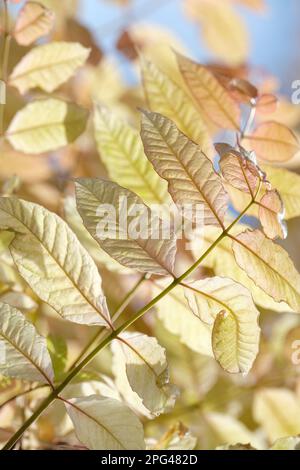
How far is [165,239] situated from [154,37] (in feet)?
2.38

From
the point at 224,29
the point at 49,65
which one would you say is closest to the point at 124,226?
the point at 49,65

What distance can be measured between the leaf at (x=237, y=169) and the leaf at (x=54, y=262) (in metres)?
0.11

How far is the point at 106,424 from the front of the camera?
454 millimetres

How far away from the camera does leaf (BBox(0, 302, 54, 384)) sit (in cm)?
44

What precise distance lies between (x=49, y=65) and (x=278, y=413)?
1.46 ft

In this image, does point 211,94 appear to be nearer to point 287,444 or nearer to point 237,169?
point 237,169

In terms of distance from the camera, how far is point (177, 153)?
1.44ft

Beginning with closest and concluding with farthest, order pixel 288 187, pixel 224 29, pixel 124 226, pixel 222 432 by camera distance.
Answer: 1. pixel 124 226
2. pixel 288 187
3. pixel 222 432
4. pixel 224 29

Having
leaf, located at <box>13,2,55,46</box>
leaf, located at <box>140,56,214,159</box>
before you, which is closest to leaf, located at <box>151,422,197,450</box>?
leaf, located at <box>140,56,214,159</box>

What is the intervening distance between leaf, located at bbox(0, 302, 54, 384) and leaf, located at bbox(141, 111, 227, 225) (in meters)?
0.13

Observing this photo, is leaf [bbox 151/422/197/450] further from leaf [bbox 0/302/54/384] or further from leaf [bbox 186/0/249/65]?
leaf [bbox 186/0/249/65]

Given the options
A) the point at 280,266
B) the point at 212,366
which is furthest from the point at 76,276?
the point at 212,366

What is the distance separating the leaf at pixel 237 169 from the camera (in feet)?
1.41
